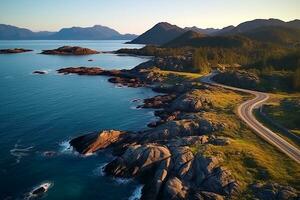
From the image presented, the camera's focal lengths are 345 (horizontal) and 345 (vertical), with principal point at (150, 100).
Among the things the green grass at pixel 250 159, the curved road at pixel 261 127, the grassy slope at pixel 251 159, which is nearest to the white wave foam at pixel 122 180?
the green grass at pixel 250 159

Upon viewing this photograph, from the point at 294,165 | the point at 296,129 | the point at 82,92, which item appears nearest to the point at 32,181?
the point at 294,165

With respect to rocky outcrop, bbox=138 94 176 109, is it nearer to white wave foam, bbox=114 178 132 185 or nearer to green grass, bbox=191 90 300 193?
green grass, bbox=191 90 300 193

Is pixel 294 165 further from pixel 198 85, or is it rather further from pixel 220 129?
pixel 198 85

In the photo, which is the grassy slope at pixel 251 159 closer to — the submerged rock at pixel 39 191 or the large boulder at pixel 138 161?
the large boulder at pixel 138 161

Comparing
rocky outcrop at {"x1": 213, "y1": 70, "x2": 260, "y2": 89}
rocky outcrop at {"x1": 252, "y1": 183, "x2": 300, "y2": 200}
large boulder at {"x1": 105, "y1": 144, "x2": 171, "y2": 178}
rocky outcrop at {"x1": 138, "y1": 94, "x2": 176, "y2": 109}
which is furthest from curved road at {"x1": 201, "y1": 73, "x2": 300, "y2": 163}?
rocky outcrop at {"x1": 138, "y1": 94, "x2": 176, "y2": 109}

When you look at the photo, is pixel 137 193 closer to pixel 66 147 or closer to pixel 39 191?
pixel 39 191

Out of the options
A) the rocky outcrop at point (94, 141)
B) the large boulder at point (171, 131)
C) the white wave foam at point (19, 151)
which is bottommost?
the white wave foam at point (19, 151)

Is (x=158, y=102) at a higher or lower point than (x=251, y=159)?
lower


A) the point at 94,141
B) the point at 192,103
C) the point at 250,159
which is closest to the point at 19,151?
the point at 94,141
